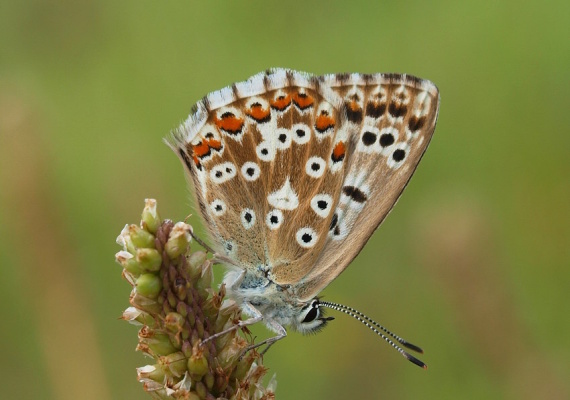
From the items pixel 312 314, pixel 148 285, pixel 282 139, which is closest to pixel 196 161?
→ pixel 282 139

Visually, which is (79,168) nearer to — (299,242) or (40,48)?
(40,48)

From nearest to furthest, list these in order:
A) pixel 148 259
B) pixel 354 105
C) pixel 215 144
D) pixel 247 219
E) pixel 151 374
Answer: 1. pixel 148 259
2. pixel 151 374
3. pixel 215 144
4. pixel 247 219
5. pixel 354 105

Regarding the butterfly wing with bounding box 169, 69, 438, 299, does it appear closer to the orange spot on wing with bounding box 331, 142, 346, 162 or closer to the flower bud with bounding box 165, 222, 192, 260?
the orange spot on wing with bounding box 331, 142, 346, 162

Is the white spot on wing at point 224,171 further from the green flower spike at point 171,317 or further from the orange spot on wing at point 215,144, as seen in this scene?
the green flower spike at point 171,317

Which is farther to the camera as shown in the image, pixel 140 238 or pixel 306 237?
pixel 306 237

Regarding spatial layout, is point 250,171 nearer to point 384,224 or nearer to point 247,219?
point 247,219

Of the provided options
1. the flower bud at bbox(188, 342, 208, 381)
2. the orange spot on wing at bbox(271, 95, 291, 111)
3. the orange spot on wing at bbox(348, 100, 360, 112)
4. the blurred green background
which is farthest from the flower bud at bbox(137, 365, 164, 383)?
the blurred green background

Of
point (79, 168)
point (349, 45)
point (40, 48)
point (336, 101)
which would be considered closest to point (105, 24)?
point (40, 48)
